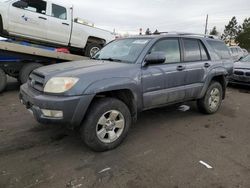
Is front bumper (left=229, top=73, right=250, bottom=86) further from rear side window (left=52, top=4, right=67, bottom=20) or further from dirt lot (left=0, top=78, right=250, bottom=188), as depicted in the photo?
rear side window (left=52, top=4, right=67, bottom=20)

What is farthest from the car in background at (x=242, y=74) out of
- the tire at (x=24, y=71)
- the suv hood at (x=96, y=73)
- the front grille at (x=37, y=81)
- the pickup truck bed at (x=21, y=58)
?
the front grille at (x=37, y=81)

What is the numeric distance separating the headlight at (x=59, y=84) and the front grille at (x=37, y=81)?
0.69 feet

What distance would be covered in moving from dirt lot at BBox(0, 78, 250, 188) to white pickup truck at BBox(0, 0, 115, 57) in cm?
350

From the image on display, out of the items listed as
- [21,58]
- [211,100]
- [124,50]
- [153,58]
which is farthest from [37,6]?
[211,100]

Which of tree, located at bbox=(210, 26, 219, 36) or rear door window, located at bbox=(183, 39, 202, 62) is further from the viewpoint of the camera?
tree, located at bbox=(210, 26, 219, 36)

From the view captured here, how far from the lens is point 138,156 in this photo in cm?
344

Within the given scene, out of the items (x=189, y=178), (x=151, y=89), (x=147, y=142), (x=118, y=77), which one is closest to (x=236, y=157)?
(x=189, y=178)

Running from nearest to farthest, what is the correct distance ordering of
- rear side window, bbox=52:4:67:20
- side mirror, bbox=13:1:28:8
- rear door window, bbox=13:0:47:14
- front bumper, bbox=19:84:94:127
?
front bumper, bbox=19:84:94:127 < side mirror, bbox=13:1:28:8 < rear door window, bbox=13:0:47:14 < rear side window, bbox=52:4:67:20

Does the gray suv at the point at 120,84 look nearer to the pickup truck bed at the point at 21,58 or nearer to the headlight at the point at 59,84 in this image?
the headlight at the point at 59,84

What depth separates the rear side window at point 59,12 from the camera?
812 cm

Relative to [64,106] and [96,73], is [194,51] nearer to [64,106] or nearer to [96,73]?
[96,73]

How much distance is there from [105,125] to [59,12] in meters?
6.18

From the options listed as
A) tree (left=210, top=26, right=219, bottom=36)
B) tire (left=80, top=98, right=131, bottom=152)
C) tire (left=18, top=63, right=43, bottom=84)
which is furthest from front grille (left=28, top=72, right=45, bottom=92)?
tree (left=210, top=26, right=219, bottom=36)

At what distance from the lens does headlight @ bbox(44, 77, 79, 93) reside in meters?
3.12
